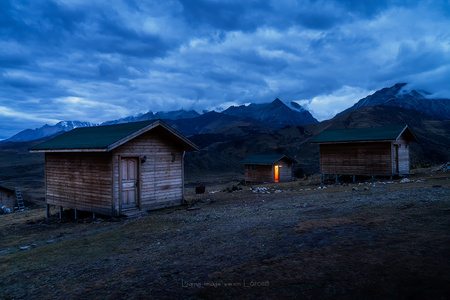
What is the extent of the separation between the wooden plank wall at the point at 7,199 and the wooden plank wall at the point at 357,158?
111ft

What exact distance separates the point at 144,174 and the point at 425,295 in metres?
12.5

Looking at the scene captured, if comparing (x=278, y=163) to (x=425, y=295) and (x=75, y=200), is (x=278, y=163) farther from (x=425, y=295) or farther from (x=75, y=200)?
(x=425, y=295)

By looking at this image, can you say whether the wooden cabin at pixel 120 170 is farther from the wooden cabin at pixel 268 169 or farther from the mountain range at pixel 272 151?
the mountain range at pixel 272 151

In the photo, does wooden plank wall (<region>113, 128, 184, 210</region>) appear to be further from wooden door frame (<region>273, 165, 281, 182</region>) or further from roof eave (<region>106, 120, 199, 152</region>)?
wooden door frame (<region>273, 165, 281, 182</region>)

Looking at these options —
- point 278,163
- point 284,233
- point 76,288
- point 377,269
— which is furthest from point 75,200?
point 278,163

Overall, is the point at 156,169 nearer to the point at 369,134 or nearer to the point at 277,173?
the point at 369,134

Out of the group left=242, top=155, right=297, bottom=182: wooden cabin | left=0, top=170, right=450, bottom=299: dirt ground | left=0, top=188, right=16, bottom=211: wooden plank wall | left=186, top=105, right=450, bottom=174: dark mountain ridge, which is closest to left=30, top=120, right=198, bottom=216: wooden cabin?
left=0, top=170, right=450, bottom=299: dirt ground

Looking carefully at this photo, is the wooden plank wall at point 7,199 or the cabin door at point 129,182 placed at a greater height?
the cabin door at point 129,182

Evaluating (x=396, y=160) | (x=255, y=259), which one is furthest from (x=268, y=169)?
(x=255, y=259)

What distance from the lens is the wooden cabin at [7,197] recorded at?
3177 cm

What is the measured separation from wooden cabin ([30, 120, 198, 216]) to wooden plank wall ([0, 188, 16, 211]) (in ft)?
69.4

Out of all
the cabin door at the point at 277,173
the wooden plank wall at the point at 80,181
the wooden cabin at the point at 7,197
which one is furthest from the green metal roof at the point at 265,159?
the wooden cabin at the point at 7,197

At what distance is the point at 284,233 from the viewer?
7.33 m

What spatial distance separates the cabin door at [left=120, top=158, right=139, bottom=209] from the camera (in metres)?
13.5
